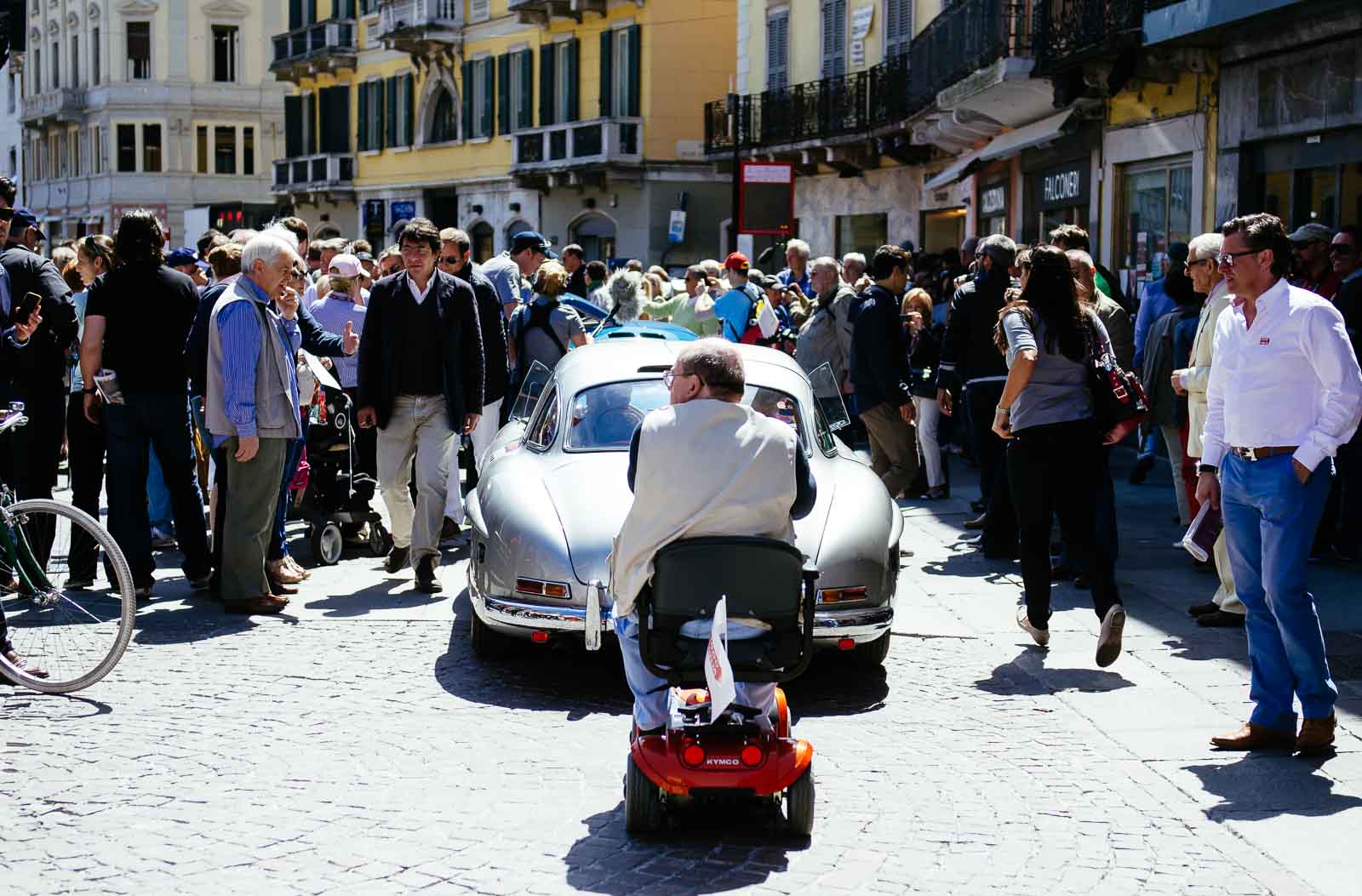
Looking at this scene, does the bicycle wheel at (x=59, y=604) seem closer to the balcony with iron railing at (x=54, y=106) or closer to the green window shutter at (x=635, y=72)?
the green window shutter at (x=635, y=72)

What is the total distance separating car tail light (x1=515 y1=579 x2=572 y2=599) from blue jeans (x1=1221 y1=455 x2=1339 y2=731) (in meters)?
2.67

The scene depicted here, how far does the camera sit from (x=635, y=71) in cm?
4097

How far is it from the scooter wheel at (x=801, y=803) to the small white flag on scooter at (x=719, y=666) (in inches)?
15.2

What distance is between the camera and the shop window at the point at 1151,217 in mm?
18844

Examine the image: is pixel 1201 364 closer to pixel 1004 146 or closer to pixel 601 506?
pixel 601 506

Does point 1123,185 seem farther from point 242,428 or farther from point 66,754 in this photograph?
point 66,754

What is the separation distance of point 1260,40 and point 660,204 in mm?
25785

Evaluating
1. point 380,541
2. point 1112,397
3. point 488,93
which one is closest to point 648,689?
point 1112,397

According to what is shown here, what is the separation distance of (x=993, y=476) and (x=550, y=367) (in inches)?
124

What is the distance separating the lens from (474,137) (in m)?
46.0

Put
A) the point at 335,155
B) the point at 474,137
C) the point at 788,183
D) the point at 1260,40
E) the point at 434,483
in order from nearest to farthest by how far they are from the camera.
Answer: the point at 434,483
the point at 1260,40
the point at 788,183
the point at 474,137
the point at 335,155

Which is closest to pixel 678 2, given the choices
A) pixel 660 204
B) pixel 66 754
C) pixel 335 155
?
pixel 660 204

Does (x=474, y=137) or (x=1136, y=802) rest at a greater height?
(x=474, y=137)

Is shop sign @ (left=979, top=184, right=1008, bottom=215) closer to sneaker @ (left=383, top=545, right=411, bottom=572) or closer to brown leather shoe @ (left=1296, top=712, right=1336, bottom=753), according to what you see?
sneaker @ (left=383, top=545, right=411, bottom=572)
